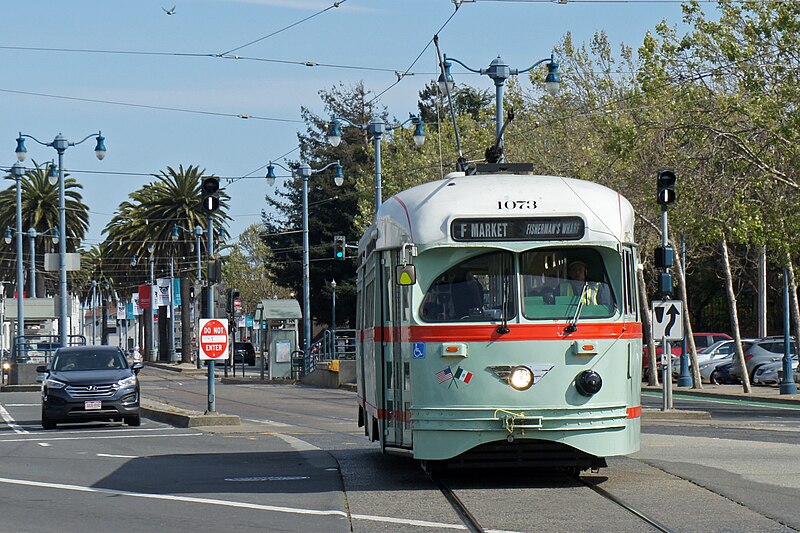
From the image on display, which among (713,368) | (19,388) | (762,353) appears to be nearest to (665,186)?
(762,353)

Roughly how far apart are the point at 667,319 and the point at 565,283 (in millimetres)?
13658

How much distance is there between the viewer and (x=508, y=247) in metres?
13.7

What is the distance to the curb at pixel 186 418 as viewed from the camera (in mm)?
25391

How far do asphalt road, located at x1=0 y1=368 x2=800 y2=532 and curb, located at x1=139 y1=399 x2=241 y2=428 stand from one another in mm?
1511

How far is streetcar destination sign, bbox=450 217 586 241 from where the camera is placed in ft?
45.0

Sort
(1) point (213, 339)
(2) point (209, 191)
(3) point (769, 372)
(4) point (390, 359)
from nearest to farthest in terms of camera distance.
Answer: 1. (4) point (390, 359)
2. (2) point (209, 191)
3. (1) point (213, 339)
4. (3) point (769, 372)

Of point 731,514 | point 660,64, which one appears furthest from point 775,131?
point 731,514

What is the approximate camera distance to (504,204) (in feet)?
45.4

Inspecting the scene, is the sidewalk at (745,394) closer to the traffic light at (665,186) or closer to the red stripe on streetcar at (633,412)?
the traffic light at (665,186)

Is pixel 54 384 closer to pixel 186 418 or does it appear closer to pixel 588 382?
pixel 186 418

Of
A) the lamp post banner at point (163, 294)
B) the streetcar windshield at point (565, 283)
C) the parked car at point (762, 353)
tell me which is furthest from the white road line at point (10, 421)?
the lamp post banner at point (163, 294)

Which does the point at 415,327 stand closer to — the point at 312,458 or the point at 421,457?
the point at 421,457

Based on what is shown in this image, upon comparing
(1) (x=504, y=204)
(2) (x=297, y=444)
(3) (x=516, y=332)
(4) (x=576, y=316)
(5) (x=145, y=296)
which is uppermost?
(5) (x=145, y=296)

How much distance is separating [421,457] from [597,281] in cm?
251
